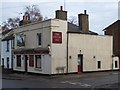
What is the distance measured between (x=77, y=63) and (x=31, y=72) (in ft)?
19.7

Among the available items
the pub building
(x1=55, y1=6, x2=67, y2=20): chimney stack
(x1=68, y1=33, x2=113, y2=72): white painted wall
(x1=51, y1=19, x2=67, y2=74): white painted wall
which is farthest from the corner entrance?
(x1=55, y1=6, x2=67, y2=20): chimney stack

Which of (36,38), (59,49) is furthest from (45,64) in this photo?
(36,38)

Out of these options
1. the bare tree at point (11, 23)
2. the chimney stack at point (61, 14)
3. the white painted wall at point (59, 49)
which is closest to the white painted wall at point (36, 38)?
the white painted wall at point (59, 49)

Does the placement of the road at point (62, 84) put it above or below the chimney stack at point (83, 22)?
below

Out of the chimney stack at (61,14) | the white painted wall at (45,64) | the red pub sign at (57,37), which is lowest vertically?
the white painted wall at (45,64)

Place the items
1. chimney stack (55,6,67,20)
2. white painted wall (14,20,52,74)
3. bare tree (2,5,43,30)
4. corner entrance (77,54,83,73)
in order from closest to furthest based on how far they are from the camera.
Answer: white painted wall (14,20,52,74)
corner entrance (77,54,83,73)
chimney stack (55,6,67,20)
bare tree (2,5,43,30)

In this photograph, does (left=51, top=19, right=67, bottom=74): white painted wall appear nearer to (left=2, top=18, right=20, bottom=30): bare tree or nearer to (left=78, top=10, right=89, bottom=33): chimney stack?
(left=78, top=10, right=89, bottom=33): chimney stack

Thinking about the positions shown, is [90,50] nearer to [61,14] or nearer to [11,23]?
[61,14]

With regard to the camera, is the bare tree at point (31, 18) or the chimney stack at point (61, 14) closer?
the chimney stack at point (61, 14)

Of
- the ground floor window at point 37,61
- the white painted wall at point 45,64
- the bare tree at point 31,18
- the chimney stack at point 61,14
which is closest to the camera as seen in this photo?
the white painted wall at point 45,64

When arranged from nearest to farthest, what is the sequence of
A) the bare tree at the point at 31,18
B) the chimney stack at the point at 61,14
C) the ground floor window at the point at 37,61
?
the ground floor window at the point at 37,61 < the chimney stack at the point at 61,14 < the bare tree at the point at 31,18

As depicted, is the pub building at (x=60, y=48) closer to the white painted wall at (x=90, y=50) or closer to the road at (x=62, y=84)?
the white painted wall at (x=90, y=50)

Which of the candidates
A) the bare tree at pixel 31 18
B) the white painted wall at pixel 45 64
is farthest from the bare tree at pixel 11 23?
the white painted wall at pixel 45 64

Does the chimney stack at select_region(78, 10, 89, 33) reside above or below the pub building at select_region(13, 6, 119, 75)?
above
